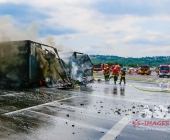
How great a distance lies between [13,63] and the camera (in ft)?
46.3

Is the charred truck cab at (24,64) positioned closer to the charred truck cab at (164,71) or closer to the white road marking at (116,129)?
the white road marking at (116,129)

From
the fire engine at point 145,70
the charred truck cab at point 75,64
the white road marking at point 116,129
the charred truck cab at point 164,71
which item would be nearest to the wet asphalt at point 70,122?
the white road marking at point 116,129

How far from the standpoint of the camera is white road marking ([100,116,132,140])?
5.12 meters

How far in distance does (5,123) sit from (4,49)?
9.41 m

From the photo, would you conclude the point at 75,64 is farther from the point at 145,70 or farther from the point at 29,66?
the point at 145,70

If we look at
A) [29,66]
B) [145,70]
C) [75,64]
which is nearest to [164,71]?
[145,70]

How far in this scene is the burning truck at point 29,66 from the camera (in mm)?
13883

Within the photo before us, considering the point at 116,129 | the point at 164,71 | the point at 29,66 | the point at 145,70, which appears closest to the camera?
the point at 116,129

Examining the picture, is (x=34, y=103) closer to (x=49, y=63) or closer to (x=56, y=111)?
(x=56, y=111)

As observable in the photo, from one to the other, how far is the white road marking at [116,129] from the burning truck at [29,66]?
8404mm

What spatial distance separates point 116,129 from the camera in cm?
575

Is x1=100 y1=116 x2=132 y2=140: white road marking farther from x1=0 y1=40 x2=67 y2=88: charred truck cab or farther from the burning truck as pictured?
x1=0 y1=40 x2=67 y2=88: charred truck cab

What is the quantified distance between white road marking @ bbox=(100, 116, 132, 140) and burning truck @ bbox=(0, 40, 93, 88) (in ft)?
27.6

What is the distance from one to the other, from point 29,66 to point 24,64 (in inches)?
14.3
